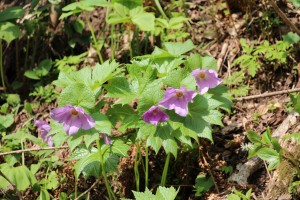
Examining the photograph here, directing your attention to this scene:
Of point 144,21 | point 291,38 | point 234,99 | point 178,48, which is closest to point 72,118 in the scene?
point 178,48

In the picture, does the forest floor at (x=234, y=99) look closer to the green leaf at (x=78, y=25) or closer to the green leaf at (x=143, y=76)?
the green leaf at (x=78, y=25)

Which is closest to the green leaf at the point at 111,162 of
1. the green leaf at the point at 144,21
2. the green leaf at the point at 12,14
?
the green leaf at the point at 144,21

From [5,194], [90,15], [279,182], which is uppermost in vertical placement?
[90,15]

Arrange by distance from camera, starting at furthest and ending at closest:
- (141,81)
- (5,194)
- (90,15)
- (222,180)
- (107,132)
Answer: (90,15) < (5,194) < (222,180) < (141,81) < (107,132)

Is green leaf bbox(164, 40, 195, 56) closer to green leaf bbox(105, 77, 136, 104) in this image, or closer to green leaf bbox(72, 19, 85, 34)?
green leaf bbox(105, 77, 136, 104)

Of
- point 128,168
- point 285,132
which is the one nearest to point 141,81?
point 128,168

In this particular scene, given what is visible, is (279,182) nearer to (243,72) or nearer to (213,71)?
(213,71)

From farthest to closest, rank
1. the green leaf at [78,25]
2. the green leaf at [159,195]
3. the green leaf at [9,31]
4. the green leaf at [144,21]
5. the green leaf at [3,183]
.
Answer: the green leaf at [78,25] < the green leaf at [9,31] < the green leaf at [144,21] < the green leaf at [3,183] < the green leaf at [159,195]

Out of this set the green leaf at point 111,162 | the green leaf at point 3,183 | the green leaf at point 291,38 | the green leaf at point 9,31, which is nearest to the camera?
the green leaf at point 111,162
